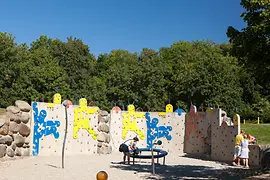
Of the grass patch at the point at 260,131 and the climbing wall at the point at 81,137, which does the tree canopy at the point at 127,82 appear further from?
the climbing wall at the point at 81,137

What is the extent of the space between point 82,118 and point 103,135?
1589 mm

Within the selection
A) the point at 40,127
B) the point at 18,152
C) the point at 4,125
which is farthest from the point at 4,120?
the point at 40,127

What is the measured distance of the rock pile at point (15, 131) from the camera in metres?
14.5

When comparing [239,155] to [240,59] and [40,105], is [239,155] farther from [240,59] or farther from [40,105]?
[40,105]

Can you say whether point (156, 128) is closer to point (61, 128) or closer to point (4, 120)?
point (61, 128)

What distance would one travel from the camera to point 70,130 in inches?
685

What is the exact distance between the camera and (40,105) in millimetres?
16375

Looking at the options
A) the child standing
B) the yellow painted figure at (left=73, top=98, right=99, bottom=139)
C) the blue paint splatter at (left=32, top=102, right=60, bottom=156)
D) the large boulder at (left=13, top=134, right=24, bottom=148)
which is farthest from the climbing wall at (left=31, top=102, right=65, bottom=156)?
the child standing

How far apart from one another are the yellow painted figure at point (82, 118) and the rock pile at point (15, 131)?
2.53 metres

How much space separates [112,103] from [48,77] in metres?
7.05

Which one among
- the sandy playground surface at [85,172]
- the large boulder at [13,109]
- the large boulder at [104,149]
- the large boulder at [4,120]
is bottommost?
the sandy playground surface at [85,172]

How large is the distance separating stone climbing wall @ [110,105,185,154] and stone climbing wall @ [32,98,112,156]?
1.51 metres

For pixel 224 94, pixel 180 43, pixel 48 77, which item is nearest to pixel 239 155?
pixel 224 94

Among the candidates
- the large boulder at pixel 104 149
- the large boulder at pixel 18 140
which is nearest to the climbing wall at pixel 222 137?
the large boulder at pixel 104 149
